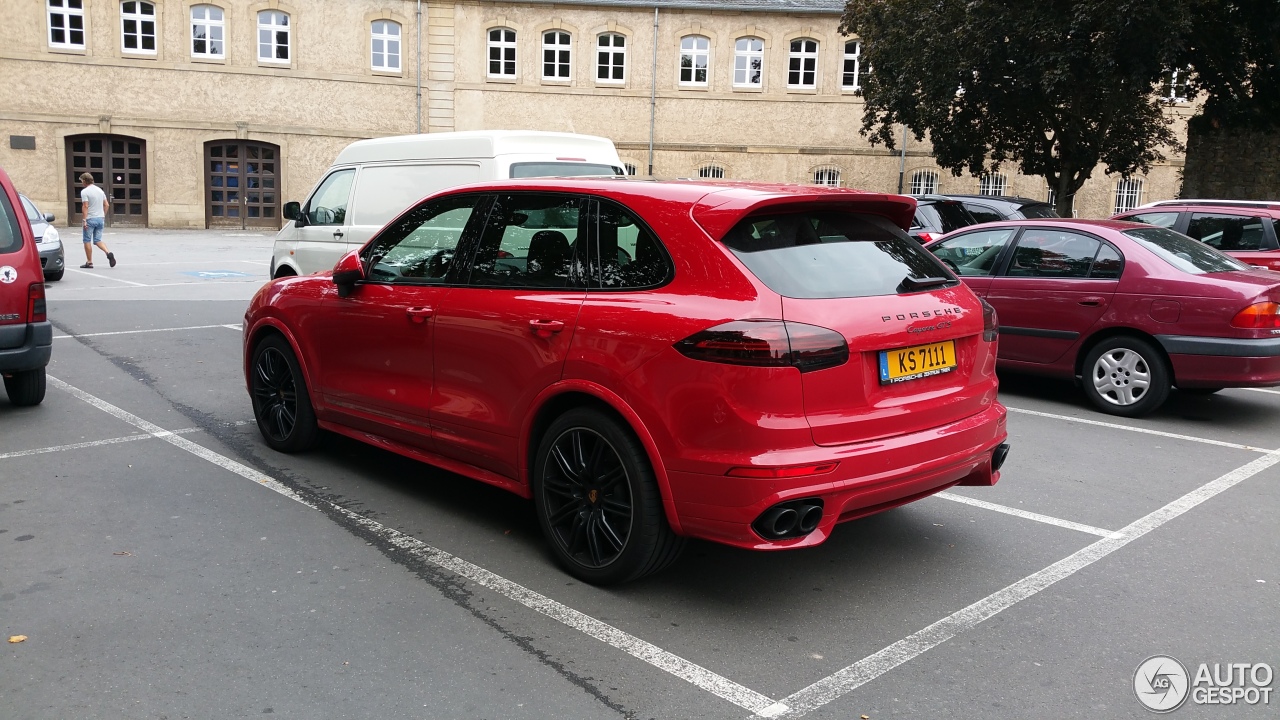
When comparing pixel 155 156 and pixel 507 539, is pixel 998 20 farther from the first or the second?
pixel 155 156

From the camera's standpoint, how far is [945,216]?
14992 mm

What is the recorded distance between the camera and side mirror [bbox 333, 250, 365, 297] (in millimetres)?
5633

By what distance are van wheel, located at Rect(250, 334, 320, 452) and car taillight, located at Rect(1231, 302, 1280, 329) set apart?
21.3 ft

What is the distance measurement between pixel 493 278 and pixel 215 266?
18.1m

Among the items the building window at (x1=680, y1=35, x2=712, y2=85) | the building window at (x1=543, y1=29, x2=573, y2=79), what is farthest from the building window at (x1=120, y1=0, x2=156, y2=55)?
the building window at (x1=680, y1=35, x2=712, y2=85)

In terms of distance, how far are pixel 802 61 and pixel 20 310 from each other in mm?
33321

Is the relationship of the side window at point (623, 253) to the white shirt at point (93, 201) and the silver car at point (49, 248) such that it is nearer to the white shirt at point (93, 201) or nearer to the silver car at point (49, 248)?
the silver car at point (49, 248)

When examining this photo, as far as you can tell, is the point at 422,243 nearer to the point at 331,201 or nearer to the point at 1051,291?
the point at 1051,291

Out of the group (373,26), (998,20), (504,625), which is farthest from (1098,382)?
(373,26)

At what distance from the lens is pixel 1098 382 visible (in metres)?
8.50

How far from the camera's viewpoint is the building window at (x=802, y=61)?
37.5m

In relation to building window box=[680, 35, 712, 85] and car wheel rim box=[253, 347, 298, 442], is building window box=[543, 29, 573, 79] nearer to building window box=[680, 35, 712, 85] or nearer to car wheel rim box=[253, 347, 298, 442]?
building window box=[680, 35, 712, 85]

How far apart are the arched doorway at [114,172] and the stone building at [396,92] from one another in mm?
46

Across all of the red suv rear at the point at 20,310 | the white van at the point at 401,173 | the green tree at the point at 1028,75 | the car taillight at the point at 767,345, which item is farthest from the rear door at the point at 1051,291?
the green tree at the point at 1028,75
